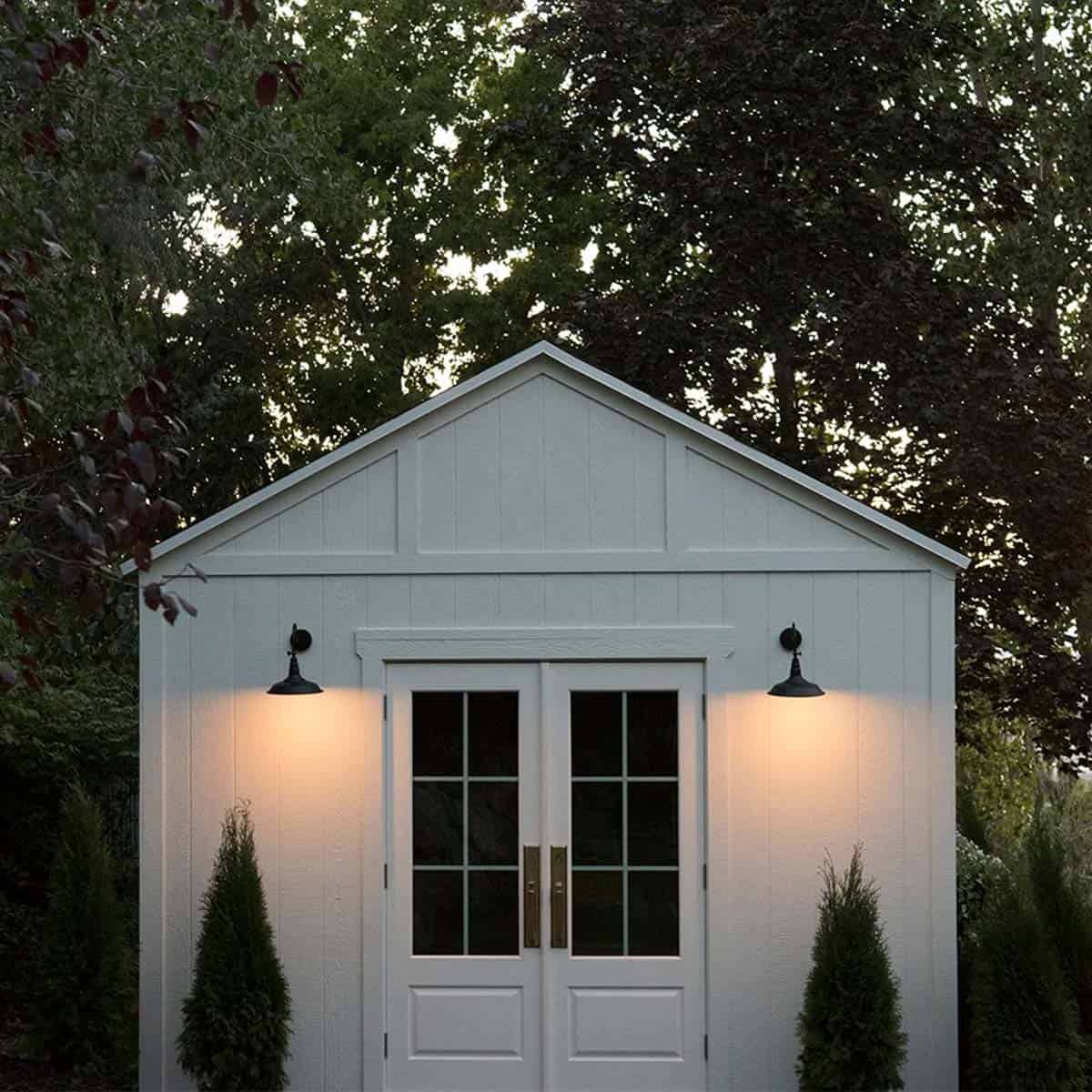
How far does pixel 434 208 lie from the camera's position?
779 inches

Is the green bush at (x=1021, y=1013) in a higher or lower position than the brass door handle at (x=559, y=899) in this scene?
lower

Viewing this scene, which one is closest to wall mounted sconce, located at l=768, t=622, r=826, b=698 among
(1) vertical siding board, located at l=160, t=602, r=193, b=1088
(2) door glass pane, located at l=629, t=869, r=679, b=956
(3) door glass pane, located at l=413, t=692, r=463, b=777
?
(2) door glass pane, located at l=629, t=869, r=679, b=956

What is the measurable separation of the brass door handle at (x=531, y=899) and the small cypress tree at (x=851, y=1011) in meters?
1.35

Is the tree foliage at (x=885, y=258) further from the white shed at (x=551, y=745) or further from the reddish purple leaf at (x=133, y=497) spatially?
the reddish purple leaf at (x=133, y=497)

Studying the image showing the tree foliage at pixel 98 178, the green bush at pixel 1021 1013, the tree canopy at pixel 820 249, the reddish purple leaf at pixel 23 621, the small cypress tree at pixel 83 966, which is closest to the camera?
the reddish purple leaf at pixel 23 621

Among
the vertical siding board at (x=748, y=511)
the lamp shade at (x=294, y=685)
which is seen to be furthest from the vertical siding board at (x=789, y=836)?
the lamp shade at (x=294, y=685)

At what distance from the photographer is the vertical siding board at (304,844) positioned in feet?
26.1

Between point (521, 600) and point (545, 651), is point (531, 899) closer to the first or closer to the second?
point (545, 651)

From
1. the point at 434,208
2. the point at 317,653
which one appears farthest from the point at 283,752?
the point at 434,208

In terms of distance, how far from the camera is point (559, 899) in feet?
25.9

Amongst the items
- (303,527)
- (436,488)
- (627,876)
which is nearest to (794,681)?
(627,876)

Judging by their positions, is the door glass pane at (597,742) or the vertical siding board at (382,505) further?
the vertical siding board at (382,505)

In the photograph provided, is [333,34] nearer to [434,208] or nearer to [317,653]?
[434,208]

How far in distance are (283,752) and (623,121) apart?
9209mm
